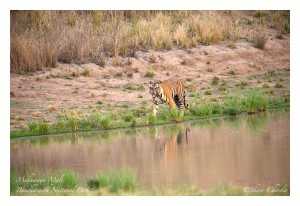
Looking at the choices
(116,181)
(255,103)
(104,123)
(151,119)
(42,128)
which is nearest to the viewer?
(116,181)

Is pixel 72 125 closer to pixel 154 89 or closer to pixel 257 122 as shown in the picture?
pixel 154 89

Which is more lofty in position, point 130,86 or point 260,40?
point 260,40

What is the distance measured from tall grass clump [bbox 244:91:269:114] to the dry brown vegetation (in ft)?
7.85

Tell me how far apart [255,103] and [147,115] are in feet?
11.2

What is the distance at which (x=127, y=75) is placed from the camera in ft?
77.0

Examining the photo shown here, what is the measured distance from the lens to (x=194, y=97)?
2291 centimetres

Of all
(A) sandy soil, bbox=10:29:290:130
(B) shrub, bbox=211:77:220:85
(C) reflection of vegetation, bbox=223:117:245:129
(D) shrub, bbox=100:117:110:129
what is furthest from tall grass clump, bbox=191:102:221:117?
(D) shrub, bbox=100:117:110:129

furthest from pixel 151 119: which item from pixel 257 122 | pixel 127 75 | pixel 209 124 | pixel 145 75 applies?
pixel 145 75

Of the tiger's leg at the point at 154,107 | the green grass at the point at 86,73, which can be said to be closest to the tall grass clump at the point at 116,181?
the tiger's leg at the point at 154,107

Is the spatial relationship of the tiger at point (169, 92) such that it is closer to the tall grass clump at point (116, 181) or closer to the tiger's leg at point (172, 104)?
the tiger's leg at point (172, 104)

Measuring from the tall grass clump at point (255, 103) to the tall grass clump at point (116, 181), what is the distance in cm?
793
